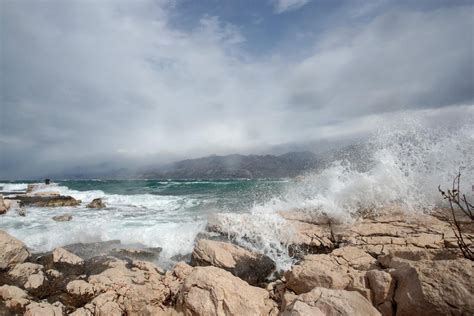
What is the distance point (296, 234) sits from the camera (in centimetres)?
777

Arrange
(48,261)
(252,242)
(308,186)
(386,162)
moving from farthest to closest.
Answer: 1. (308,186)
2. (386,162)
3. (252,242)
4. (48,261)

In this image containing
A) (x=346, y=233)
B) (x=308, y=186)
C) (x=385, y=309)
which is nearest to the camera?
(x=385, y=309)

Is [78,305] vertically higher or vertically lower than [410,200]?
lower

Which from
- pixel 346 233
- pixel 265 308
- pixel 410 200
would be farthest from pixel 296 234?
pixel 410 200

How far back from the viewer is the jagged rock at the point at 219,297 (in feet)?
12.4

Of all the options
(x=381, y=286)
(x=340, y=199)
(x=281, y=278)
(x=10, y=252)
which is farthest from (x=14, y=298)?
(x=340, y=199)

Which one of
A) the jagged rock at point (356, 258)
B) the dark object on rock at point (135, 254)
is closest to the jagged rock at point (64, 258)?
the dark object on rock at point (135, 254)

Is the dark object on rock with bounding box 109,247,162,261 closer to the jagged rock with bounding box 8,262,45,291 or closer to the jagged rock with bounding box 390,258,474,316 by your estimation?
the jagged rock with bounding box 8,262,45,291

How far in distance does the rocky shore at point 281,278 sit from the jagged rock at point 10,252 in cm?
2

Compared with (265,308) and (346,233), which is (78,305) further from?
(346,233)

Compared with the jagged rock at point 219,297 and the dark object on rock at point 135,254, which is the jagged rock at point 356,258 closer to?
the jagged rock at point 219,297

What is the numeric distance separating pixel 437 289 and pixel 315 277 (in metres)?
1.61

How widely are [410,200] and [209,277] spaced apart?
8.40 m

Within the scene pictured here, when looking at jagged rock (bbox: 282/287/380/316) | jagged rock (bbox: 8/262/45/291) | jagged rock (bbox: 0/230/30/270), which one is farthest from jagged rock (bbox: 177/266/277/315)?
jagged rock (bbox: 0/230/30/270)
